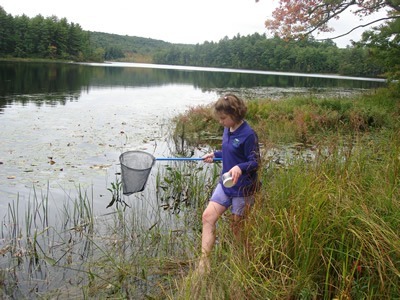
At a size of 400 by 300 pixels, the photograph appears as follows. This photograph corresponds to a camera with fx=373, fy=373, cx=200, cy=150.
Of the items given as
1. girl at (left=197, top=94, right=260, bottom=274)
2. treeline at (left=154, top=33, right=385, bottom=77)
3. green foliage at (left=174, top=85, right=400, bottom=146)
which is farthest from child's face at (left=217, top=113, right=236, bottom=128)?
treeline at (left=154, top=33, right=385, bottom=77)

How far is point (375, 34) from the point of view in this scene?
15.3 m

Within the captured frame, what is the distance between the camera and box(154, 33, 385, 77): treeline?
294 ft

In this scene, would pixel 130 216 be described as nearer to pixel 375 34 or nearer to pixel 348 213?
pixel 348 213

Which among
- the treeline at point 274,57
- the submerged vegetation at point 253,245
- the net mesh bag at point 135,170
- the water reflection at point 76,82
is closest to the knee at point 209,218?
the submerged vegetation at point 253,245

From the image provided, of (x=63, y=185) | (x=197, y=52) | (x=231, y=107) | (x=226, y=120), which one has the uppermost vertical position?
(x=197, y=52)

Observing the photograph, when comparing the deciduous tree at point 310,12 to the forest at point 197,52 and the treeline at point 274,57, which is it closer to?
the forest at point 197,52

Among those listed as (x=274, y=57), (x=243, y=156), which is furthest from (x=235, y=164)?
(x=274, y=57)

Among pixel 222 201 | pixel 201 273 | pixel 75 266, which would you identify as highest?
pixel 222 201

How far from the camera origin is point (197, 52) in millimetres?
148625

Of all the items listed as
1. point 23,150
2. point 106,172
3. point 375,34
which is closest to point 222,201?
point 106,172

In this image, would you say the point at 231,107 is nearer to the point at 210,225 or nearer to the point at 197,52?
the point at 210,225

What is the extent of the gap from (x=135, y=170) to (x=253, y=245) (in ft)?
6.68

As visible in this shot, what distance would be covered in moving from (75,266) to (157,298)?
1.24m

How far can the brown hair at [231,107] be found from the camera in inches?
134
